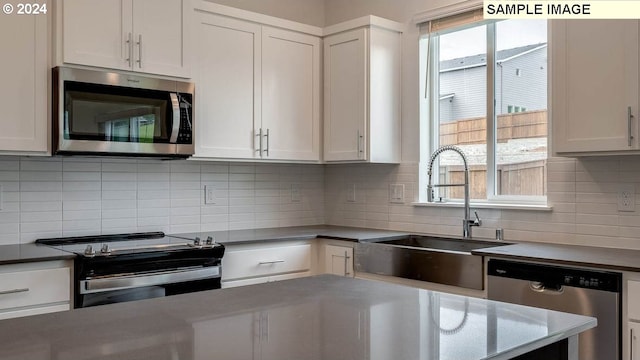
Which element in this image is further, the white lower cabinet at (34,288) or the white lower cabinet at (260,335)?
the white lower cabinet at (34,288)

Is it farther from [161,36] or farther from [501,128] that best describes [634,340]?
[161,36]

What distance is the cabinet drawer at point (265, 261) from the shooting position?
132 inches

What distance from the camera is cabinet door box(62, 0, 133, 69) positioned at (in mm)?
2961

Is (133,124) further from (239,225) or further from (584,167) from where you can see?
(584,167)

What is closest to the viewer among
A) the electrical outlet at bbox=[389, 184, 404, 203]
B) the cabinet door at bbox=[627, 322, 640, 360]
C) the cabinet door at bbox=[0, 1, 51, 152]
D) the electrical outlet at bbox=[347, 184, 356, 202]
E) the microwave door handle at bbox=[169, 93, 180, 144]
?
the cabinet door at bbox=[627, 322, 640, 360]

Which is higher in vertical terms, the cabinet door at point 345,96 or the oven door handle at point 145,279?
the cabinet door at point 345,96

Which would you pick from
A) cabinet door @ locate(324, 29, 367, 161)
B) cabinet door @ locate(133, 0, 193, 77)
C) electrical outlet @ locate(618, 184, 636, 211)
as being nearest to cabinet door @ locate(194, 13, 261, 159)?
cabinet door @ locate(133, 0, 193, 77)

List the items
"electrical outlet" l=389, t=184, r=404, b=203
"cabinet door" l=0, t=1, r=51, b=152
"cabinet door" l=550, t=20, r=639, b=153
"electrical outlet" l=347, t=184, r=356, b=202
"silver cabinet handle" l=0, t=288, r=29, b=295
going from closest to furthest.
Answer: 1. "silver cabinet handle" l=0, t=288, r=29, b=295
2. "cabinet door" l=550, t=20, r=639, b=153
3. "cabinet door" l=0, t=1, r=51, b=152
4. "electrical outlet" l=389, t=184, r=404, b=203
5. "electrical outlet" l=347, t=184, r=356, b=202

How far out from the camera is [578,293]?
250 cm

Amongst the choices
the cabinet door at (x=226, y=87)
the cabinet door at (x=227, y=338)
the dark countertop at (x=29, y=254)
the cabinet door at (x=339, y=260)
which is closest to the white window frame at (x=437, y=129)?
the cabinet door at (x=339, y=260)

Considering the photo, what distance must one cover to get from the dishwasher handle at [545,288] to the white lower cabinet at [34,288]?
6.86 feet

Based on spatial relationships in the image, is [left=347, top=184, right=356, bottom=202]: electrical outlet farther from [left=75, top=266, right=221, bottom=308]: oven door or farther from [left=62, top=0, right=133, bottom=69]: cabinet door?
[left=62, top=0, right=133, bottom=69]: cabinet door

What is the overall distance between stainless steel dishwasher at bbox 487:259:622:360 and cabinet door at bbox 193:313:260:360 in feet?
5.29

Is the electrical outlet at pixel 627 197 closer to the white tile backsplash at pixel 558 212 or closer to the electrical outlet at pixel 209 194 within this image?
the white tile backsplash at pixel 558 212
